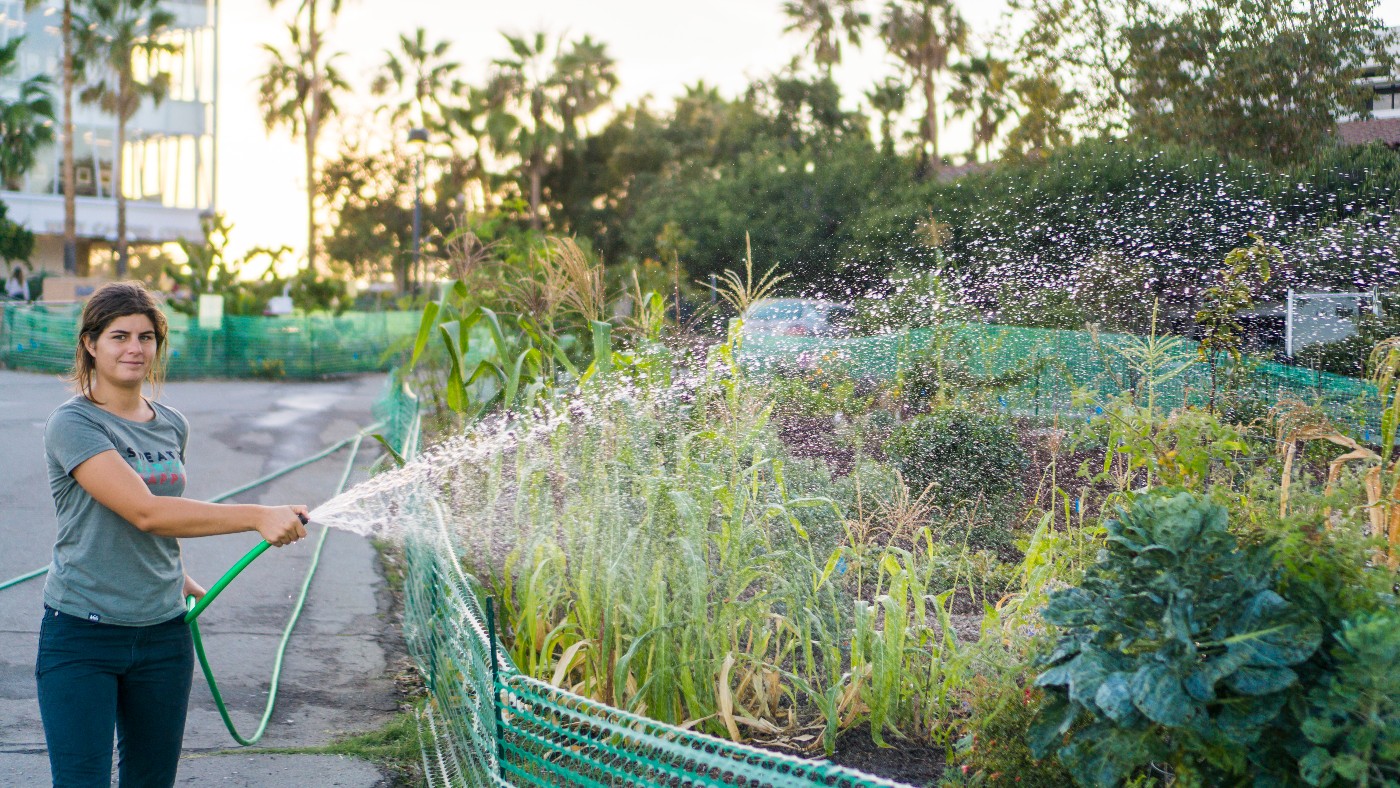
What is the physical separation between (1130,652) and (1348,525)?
0.54 meters

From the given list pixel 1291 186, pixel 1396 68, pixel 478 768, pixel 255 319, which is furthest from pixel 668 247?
pixel 478 768

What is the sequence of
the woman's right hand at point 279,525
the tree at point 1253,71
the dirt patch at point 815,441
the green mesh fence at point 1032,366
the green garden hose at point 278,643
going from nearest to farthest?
the woman's right hand at point 279,525
the green garden hose at point 278,643
the dirt patch at point 815,441
the green mesh fence at point 1032,366
the tree at point 1253,71

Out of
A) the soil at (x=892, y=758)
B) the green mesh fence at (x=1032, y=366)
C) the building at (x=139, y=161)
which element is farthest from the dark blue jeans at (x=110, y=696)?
the building at (x=139, y=161)

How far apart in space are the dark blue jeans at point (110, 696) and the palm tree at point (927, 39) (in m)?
30.9

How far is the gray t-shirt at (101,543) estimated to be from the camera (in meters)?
2.63

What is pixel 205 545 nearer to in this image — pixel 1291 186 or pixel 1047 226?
pixel 1291 186

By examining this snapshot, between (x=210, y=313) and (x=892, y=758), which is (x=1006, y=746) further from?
(x=210, y=313)

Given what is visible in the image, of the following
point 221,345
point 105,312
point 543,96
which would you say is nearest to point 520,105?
point 543,96

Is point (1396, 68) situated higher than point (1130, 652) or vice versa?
point (1396, 68)

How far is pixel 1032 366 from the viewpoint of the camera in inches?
277

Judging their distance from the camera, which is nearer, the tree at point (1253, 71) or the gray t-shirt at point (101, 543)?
the gray t-shirt at point (101, 543)

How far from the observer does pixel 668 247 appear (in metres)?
25.3

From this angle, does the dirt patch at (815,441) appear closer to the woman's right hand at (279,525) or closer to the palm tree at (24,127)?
the woman's right hand at (279,525)

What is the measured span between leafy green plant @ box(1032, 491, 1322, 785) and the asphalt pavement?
2515mm
